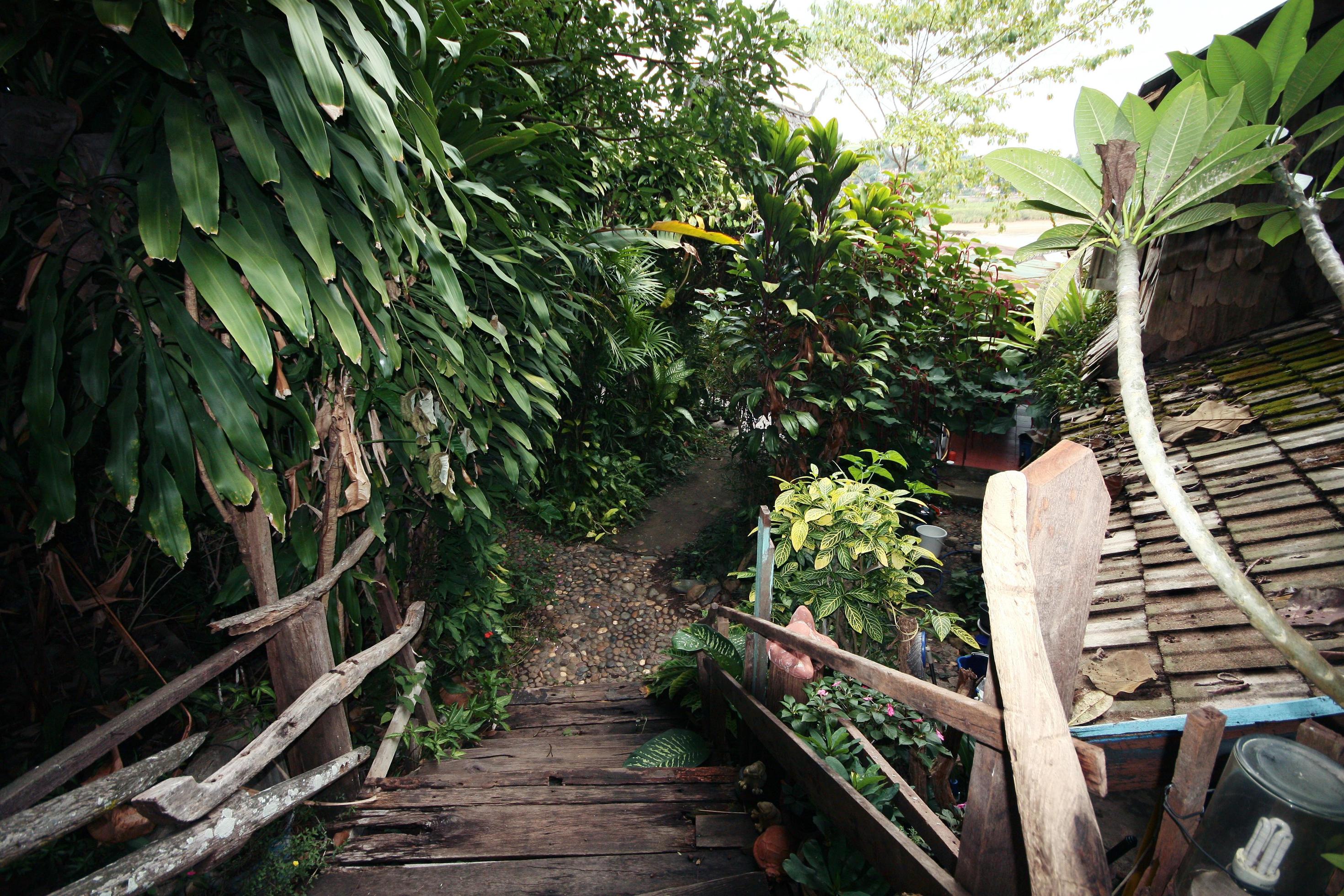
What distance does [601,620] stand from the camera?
189 inches

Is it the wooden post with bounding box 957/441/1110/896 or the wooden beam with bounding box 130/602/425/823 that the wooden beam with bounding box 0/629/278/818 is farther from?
the wooden post with bounding box 957/441/1110/896

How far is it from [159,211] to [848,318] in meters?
4.31

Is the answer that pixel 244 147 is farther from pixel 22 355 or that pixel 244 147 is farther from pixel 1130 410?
pixel 1130 410

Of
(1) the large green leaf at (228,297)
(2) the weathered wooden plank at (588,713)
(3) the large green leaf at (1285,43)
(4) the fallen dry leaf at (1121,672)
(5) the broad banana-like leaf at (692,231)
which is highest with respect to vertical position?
(5) the broad banana-like leaf at (692,231)

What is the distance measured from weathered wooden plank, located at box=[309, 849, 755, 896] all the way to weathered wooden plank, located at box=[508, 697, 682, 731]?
1341mm

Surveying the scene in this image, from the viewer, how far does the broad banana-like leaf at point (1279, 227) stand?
1.25 metres

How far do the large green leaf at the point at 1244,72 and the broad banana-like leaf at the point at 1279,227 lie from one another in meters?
Result: 0.26

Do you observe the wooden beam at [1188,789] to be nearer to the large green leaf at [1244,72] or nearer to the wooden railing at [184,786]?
the large green leaf at [1244,72]

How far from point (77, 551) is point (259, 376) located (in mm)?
1560

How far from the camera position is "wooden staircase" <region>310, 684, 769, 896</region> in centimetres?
185

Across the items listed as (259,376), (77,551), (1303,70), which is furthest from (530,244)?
(1303,70)

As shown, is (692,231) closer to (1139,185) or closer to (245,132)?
(245,132)

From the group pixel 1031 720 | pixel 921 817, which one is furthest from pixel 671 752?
pixel 1031 720

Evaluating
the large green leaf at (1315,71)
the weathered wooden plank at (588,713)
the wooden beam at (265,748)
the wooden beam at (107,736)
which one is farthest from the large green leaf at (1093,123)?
the weathered wooden plank at (588,713)
